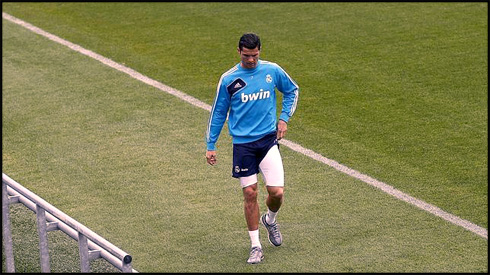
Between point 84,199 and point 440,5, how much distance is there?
317 inches

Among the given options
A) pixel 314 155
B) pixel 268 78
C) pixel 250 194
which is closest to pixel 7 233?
pixel 250 194

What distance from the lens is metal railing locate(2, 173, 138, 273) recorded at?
698 centimetres

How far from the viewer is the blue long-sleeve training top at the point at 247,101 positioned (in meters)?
8.57

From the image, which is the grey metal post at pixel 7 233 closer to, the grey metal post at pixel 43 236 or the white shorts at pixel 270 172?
the grey metal post at pixel 43 236

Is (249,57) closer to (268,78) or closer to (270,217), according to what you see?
(268,78)

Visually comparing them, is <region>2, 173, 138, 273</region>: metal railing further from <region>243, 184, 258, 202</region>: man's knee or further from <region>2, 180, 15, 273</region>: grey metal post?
<region>243, 184, 258, 202</region>: man's knee

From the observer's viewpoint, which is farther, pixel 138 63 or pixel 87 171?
pixel 138 63

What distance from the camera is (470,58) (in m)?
14.0

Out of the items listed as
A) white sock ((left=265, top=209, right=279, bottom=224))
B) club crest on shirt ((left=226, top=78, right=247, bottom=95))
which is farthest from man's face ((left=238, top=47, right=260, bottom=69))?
white sock ((left=265, top=209, right=279, bottom=224))

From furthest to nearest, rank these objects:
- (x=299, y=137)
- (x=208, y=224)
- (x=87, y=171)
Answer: (x=299, y=137)
(x=87, y=171)
(x=208, y=224)

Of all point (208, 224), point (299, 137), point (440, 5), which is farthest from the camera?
point (440, 5)

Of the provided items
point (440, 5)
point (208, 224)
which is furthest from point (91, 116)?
point (440, 5)

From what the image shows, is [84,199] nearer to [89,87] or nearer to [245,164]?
[245,164]

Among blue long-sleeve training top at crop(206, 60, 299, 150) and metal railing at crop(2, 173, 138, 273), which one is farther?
blue long-sleeve training top at crop(206, 60, 299, 150)
